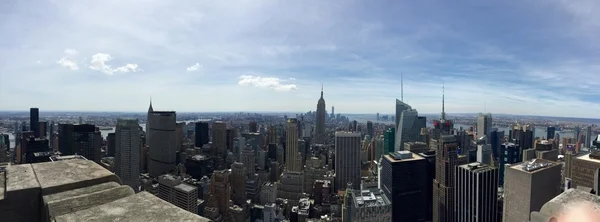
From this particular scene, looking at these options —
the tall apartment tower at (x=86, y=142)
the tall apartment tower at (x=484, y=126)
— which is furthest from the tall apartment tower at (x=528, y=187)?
the tall apartment tower at (x=484, y=126)

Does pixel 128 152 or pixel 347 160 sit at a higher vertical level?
pixel 128 152

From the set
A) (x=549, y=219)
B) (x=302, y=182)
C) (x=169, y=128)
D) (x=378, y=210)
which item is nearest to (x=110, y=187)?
(x=549, y=219)

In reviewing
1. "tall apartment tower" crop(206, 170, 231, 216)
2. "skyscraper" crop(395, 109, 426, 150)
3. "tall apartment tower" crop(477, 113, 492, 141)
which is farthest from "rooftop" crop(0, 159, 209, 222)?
"tall apartment tower" crop(477, 113, 492, 141)

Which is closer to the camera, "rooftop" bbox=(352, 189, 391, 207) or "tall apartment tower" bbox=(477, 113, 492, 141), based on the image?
"rooftop" bbox=(352, 189, 391, 207)

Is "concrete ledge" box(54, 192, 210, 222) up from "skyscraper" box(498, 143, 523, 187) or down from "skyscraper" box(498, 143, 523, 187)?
up

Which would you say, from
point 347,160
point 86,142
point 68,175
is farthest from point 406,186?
point 86,142

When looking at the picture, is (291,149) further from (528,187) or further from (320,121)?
(528,187)

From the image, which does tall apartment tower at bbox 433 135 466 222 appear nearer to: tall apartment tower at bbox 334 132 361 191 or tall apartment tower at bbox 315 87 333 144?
tall apartment tower at bbox 334 132 361 191
